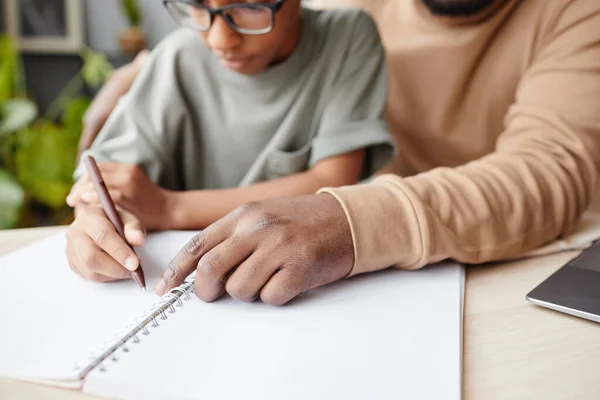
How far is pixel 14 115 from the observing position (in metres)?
1.89

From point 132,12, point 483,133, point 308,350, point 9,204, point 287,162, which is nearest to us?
point 308,350

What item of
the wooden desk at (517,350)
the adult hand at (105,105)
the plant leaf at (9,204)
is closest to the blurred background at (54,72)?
the plant leaf at (9,204)

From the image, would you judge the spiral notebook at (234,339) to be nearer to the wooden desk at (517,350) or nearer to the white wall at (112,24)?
the wooden desk at (517,350)

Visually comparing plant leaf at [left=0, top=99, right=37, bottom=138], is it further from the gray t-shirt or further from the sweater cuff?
the sweater cuff

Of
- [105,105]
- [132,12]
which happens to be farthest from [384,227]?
[132,12]

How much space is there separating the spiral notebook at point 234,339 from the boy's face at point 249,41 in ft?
0.94

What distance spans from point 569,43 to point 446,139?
0.27 metres

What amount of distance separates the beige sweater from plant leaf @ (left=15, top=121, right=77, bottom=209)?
45.4 inches

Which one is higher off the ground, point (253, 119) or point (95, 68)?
point (253, 119)

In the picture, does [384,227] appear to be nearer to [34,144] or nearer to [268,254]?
[268,254]

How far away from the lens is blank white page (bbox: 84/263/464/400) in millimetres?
392

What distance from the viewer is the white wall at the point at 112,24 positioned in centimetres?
228

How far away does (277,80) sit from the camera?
2.64ft

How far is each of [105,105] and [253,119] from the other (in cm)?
32
